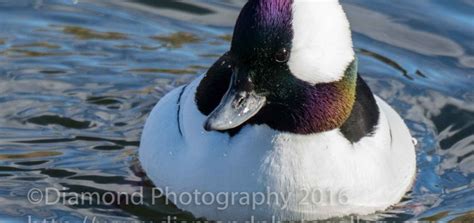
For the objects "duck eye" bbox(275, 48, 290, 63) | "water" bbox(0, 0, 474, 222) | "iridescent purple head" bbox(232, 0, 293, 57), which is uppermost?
"iridescent purple head" bbox(232, 0, 293, 57)

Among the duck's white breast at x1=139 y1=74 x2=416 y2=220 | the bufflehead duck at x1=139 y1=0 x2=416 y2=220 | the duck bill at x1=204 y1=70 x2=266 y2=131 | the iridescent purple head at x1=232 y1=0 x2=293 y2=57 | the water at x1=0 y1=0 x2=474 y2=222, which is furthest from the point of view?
the water at x1=0 y1=0 x2=474 y2=222

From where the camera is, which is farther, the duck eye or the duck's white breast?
the duck's white breast

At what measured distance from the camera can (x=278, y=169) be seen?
24.9 feet

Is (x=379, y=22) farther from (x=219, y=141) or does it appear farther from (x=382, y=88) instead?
(x=219, y=141)

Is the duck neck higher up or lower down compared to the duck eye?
lower down

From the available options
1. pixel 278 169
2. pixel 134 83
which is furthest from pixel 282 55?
pixel 134 83

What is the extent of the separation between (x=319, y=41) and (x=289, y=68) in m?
0.25

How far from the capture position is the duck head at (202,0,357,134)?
6.98 m

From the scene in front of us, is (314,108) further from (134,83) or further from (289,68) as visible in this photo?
(134,83)

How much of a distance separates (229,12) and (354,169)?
434 cm

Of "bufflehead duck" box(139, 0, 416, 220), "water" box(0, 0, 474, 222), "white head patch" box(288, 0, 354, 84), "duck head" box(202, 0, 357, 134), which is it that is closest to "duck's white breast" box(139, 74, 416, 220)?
"bufflehead duck" box(139, 0, 416, 220)

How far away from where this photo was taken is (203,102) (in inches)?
309

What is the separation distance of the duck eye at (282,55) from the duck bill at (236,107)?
0.24 metres

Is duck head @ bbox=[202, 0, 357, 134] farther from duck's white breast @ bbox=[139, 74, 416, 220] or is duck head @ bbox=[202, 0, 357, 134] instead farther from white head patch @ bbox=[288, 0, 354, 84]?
Answer: duck's white breast @ bbox=[139, 74, 416, 220]
